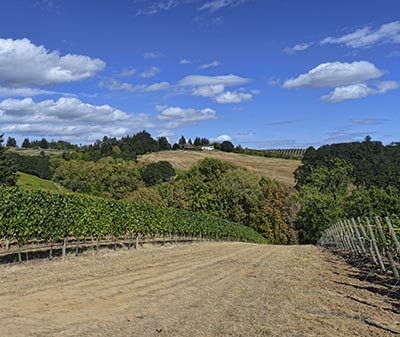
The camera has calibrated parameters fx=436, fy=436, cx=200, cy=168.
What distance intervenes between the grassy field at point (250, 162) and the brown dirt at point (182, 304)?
90.8 metres

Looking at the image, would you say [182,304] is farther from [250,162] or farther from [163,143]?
[163,143]

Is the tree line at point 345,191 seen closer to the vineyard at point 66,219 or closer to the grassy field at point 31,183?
the vineyard at point 66,219

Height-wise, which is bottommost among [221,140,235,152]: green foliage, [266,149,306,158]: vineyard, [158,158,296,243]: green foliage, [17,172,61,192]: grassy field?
[158,158,296,243]: green foliage

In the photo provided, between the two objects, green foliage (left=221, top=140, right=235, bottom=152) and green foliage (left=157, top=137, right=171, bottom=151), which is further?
green foliage (left=157, top=137, right=171, bottom=151)

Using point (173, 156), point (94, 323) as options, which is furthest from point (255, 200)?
point (94, 323)

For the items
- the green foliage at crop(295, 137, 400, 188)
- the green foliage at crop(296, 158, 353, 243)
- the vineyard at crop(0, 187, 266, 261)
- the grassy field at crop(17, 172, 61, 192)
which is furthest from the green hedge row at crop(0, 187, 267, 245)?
the green foliage at crop(295, 137, 400, 188)

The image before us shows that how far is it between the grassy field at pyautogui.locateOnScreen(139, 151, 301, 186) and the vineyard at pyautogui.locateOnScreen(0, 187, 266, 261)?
73630 mm

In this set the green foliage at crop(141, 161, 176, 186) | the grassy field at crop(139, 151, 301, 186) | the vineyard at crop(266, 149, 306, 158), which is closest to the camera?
the green foliage at crop(141, 161, 176, 186)

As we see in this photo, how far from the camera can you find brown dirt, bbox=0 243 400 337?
7.33m

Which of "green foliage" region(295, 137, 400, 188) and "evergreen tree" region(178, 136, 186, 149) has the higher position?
"evergreen tree" region(178, 136, 186, 149)

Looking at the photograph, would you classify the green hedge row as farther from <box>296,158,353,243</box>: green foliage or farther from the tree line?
<box>296,158,353,243</box>: green foliage

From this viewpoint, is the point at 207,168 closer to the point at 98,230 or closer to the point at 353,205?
the point at 353,205

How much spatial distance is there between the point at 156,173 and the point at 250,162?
31.0m

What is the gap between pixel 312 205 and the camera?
231 ft
